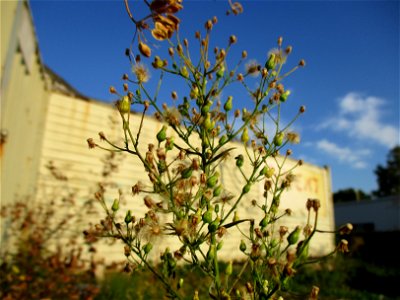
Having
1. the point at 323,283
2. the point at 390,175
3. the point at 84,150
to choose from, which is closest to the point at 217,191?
the point at 84,150

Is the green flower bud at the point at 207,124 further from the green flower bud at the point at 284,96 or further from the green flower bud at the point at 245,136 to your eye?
the green flower bud at the point at 284,96

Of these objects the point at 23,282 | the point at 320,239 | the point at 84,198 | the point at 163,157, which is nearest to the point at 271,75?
the point at 163,157

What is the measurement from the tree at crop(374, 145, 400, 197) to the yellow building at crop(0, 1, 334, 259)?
158 feet

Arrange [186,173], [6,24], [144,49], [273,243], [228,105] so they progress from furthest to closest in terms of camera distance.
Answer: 1. [6,24]
2. [228,105]
3. [273,243]
4. [186,173]
5. [144,49]

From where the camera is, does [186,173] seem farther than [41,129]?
No

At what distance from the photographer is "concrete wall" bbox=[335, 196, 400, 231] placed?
2360 cm

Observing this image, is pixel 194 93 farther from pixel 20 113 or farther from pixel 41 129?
pixel 41 129

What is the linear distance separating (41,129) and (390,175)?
54.6 metres

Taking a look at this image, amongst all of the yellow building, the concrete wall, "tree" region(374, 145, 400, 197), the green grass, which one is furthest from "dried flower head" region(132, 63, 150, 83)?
"tree" region(374, 145, 400, 197)

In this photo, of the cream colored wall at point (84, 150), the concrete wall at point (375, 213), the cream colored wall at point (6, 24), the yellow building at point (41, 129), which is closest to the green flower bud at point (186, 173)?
the yellow building at point (41, 129)

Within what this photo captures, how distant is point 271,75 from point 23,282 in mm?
4203

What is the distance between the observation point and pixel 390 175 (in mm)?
50656

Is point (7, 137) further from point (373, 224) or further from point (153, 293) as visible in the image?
point (373, 224)

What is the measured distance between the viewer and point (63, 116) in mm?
7180
